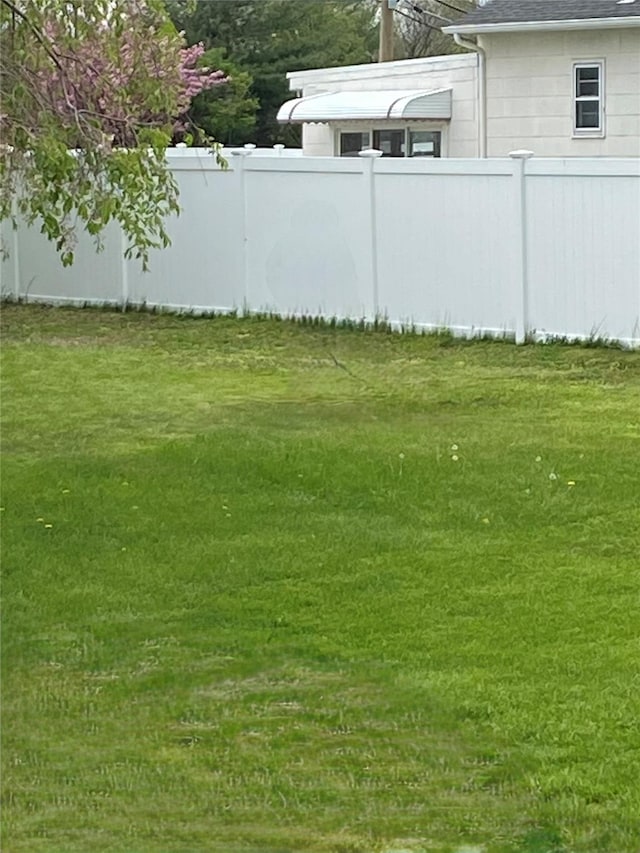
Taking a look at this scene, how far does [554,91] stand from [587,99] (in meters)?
0.50

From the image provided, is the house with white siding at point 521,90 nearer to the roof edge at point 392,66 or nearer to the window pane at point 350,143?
the roof edge at point 392,66

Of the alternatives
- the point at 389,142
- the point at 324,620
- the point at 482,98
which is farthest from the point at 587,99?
the point at 324,620

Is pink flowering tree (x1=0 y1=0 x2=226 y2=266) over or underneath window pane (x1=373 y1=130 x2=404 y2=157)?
underneath

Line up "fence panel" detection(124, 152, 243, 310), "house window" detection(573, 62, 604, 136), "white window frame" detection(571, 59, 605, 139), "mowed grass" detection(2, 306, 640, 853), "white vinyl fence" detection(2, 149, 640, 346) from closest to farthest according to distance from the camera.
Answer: "mowed grass" detection(2, 306, 640, 853)
"white vinyl fence" detection(2, 149, 640, 346)
"fence panel" detection(124, 152, 243, 310)
"white window frame" detection(571, 59, 605, 139)
"house window" detection(573, 62, 604, 136)

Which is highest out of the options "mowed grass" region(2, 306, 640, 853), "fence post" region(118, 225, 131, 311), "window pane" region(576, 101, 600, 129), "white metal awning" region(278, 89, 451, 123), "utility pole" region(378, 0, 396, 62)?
"utility pole" region(378, 0, 396, 62)

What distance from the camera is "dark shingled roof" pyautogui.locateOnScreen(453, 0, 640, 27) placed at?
22.2m

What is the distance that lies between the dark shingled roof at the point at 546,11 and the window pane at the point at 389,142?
259cm

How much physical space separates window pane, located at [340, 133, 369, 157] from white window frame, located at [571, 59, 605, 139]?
469 cm

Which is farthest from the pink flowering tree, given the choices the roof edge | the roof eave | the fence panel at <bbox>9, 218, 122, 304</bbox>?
the roof edge

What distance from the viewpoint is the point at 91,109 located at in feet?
28.5

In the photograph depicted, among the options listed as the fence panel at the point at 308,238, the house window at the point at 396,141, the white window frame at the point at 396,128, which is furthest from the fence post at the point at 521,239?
A: the house window at the point at 396,141

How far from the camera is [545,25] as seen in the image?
22703mm

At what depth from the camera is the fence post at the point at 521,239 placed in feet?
46.7

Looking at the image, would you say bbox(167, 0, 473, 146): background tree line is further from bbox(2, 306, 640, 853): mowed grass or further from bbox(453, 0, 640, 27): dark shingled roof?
bbox(2, 306, 640, 853): mowed grass
